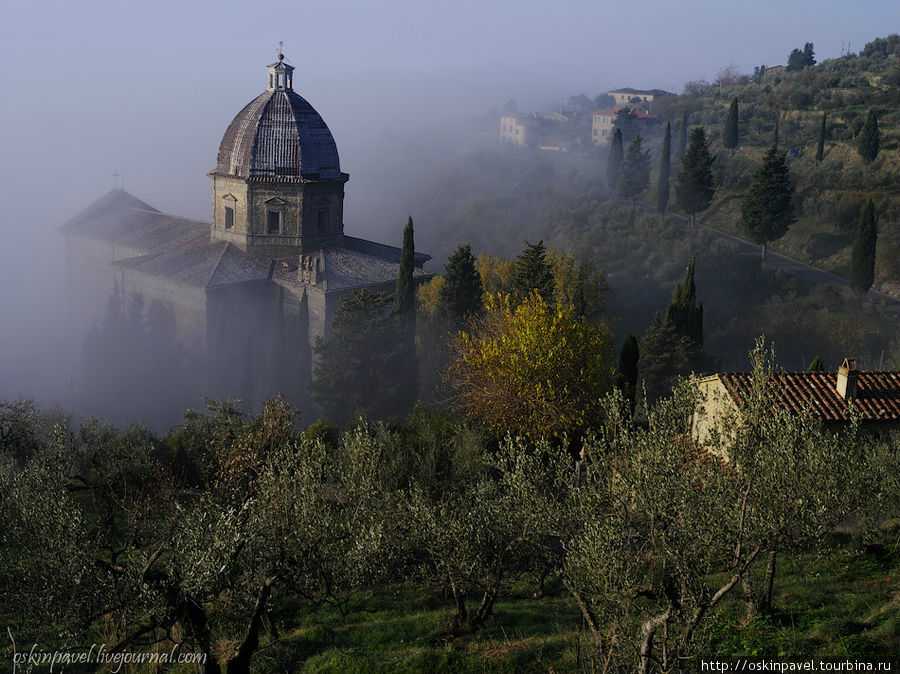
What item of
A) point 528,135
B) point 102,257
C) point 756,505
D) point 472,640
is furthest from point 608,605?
point 528,135

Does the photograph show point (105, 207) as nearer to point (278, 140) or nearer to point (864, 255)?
point (278, 140)

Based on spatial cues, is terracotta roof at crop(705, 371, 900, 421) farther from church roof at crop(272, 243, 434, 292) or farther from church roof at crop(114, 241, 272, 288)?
church roof at crop(114, 241, 272, 288)

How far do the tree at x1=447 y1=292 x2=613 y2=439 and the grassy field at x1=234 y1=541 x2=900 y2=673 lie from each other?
26.9 feet

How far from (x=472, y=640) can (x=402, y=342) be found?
18027mm

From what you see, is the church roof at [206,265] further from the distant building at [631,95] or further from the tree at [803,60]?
the distant building at [631,95]

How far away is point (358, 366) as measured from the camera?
2795cm

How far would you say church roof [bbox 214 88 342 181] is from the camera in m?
35.7

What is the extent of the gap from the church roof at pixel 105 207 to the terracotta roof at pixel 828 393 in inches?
1491

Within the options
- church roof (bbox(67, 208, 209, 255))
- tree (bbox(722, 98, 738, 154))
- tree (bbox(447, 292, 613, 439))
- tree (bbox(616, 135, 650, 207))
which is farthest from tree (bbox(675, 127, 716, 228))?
tree (bbox(447, 292, 613, 439))

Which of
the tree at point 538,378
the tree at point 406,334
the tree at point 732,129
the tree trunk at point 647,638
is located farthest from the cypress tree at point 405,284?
the tree at point 732,129

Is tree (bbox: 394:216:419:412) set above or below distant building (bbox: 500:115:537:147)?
below

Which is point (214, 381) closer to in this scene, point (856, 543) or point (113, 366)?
point (113, 366)

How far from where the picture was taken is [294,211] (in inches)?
1417

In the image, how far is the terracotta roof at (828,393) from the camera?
60.1ft
